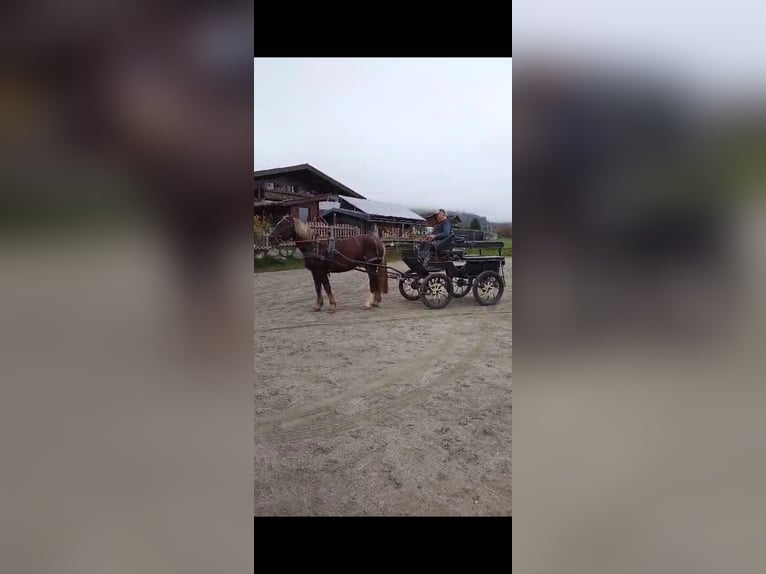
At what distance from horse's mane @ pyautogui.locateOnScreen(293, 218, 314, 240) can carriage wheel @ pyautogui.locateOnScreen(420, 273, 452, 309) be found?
0.97 metres

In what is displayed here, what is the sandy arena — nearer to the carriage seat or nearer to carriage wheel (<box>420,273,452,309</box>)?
carriage wheel (<box>420,273,452,309</box>)

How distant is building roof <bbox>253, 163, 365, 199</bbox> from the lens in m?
2.56

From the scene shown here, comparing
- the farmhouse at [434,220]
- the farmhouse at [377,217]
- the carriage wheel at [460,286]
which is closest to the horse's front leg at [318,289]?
the farmhouse at [377,217]

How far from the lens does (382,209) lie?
110 inches

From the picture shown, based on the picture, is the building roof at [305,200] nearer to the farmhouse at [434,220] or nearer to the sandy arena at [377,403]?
the sandy arena at [377,403]

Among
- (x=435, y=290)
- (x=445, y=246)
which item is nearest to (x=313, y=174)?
(x=445, y=246)

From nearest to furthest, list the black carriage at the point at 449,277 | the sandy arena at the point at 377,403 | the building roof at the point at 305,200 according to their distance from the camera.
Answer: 1. the sandy arena at the point at 377,403
2. the building roof at the point at 305,200
3. the black carriage at the point at 449,277

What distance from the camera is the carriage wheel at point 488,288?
9.79ft

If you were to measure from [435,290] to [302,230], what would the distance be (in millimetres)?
1160
